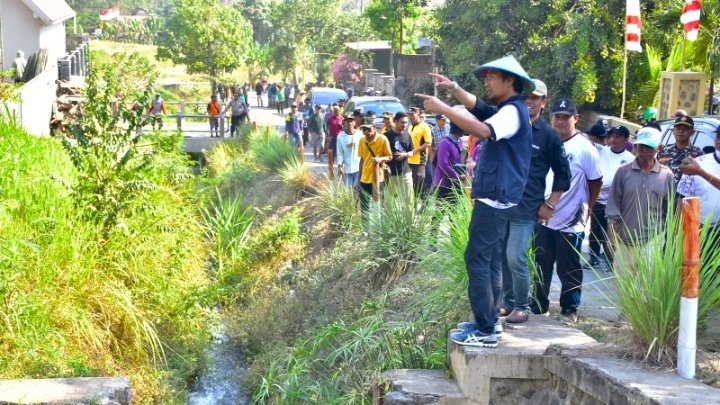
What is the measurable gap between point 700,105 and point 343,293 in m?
9.84

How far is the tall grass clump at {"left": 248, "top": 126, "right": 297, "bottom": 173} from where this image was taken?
1992 centimetres

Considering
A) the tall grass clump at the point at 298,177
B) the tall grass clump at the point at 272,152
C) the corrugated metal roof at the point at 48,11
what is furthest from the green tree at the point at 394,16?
the tall grass clump at the point at 298,177

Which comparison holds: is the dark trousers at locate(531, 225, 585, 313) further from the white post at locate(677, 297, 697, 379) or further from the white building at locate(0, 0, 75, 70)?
the white building at locate(0, 0, 75, 70)

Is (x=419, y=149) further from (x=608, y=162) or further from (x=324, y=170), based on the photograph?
(x=324, y=170)

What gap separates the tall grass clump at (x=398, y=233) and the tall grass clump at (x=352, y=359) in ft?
2.31

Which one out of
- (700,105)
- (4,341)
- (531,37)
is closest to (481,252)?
(4,341)

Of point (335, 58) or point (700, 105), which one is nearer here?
point (700, 105)

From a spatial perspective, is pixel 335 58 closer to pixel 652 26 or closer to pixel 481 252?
pixel 652 26

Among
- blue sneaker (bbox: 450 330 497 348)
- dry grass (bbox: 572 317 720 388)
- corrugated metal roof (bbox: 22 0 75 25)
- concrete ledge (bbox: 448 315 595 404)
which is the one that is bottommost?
concrete ledge (bbox: 448 315 595 404)

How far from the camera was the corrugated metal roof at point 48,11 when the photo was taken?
28.6 meters

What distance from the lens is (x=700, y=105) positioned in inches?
704

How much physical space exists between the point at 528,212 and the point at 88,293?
5.13m

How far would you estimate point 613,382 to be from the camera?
5.22 meters

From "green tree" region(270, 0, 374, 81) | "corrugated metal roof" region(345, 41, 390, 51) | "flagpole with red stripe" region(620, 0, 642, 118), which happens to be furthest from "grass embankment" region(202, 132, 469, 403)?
"green tree" region(270, 0, 374, 81)
